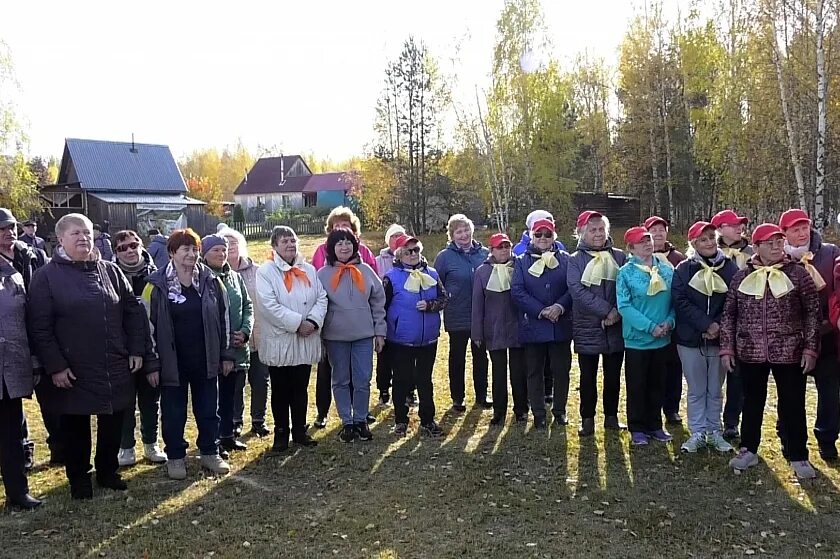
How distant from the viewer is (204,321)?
496 centimetres

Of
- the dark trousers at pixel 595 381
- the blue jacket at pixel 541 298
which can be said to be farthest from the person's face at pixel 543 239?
the dark trousers at pixel 595 381

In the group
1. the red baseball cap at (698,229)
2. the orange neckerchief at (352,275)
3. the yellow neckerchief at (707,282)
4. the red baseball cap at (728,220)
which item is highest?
the red baseball cap at (728,220)

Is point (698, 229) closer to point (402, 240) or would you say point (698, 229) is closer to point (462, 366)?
point (402, 240)

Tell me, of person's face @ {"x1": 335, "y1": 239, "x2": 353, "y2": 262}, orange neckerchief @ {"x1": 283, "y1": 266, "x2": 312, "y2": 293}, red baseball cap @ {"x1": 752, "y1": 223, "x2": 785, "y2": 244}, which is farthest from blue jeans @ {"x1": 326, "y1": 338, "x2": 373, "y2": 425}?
red baseball cap @ {"x1": 752, "y1": 223, "x2": 785, "y2": 244}

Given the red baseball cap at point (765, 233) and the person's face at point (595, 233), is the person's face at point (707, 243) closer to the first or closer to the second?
the red baseball cap at point (765, 233)

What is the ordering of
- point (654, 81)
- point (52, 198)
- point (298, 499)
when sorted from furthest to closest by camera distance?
point (52, 198), point (654, 81), point (298, 499)

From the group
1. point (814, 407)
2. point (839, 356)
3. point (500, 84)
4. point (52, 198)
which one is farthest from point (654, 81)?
point (52, 198)

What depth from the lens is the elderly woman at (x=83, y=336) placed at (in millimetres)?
4309

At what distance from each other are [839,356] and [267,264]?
4.34 m

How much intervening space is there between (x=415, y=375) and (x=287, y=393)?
1178 millimetres

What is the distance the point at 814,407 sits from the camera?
22.2ft

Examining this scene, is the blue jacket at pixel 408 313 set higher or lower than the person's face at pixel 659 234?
lower

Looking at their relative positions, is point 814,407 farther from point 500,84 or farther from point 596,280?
point 500,84

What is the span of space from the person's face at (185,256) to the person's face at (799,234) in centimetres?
439
